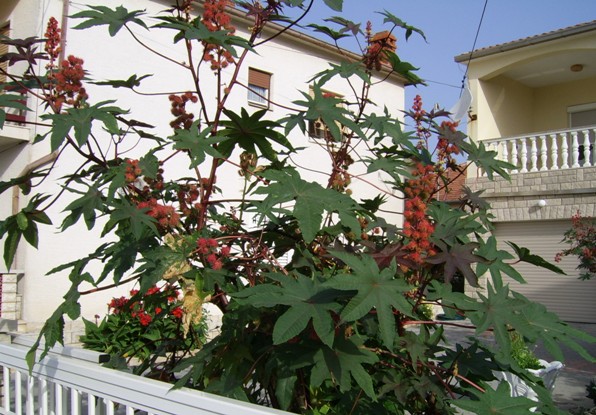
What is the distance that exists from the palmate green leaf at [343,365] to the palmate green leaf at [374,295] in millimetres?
217

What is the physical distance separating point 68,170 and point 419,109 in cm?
724

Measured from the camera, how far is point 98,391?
2014 mm

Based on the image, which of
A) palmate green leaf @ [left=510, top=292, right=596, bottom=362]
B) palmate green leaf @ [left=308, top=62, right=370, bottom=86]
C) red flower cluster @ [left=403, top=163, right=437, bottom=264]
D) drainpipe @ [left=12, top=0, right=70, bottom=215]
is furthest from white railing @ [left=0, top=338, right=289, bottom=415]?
drainpipe @ [left=12, top=0, right=70, bottom=215]

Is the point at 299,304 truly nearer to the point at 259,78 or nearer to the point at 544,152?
the point at 259,78

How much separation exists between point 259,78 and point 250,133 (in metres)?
9.86

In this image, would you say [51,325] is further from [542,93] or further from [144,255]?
[542,93]

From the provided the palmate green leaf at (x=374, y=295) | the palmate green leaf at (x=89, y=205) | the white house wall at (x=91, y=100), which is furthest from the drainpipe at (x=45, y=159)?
the palmate green leaf at (x=374, y=295)

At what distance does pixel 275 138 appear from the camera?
82.9 inches

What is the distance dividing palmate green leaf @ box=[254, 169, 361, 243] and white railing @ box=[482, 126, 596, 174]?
11535 mm

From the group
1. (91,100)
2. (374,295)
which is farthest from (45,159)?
(374,295)

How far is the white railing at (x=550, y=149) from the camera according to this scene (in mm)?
12422

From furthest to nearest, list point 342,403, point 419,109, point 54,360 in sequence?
point 419,109
point 54,360
point 342,403

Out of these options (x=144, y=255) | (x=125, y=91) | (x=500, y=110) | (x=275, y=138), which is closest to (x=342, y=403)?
(x=144, y=255)

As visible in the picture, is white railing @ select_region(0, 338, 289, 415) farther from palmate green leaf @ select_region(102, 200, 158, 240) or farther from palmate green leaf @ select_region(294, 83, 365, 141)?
palmate green leaf @ select_region(294, 83, 365, 141)
